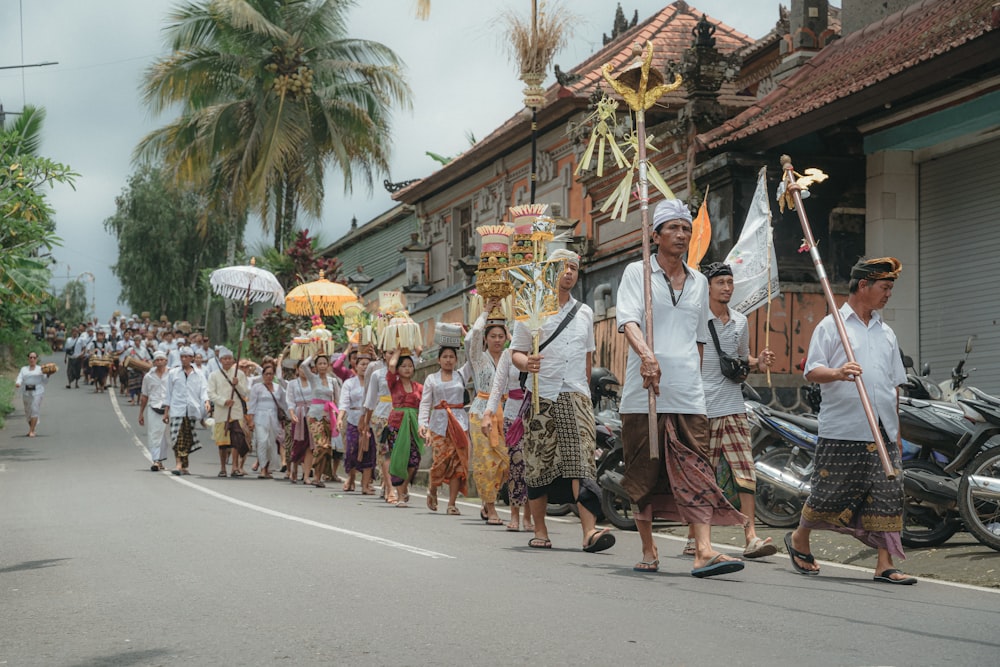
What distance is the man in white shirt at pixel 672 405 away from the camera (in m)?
7.88

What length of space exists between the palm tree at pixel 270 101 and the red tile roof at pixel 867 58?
64.3ft

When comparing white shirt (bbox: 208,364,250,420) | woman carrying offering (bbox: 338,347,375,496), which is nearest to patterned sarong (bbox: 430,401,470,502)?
woman carrying offering (bbox: 338,347,375,496)

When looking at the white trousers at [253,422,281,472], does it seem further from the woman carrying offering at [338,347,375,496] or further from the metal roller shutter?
the metal roller shutter

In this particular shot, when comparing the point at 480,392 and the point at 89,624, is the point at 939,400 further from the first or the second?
the point at 89,624

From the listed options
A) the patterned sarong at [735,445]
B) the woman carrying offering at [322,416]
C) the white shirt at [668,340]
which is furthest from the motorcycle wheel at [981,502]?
the woman carrying offering at [322,416]

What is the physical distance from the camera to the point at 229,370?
23.1 meters

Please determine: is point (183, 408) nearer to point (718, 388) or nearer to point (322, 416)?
point (322, 416)

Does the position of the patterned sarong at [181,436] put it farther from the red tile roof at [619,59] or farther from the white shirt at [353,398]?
the red tile roof at [619,59]

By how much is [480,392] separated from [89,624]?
691cm

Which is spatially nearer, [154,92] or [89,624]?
→ [89,624]

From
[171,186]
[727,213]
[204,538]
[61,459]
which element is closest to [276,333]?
[171,186]

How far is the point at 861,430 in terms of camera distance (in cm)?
816

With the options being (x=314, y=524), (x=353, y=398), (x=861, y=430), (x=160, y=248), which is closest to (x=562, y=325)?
(x=861, y=430)

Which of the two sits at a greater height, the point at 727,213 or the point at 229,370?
the point at 727,213
